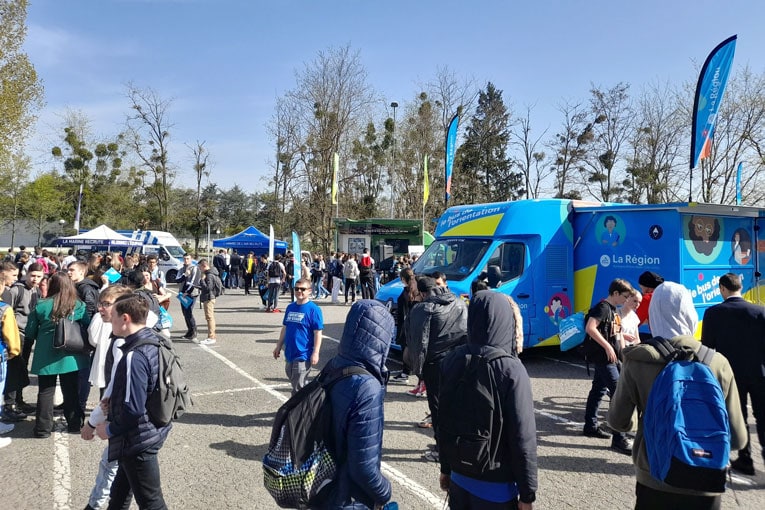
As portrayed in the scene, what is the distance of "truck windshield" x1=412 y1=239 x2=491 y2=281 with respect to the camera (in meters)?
8.64

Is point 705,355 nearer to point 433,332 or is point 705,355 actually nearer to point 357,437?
point 357,437

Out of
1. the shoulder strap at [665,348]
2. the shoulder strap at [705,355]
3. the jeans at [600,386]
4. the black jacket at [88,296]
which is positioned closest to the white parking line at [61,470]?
the black jacket at [88,296]

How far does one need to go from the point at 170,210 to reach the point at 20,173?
11615mm

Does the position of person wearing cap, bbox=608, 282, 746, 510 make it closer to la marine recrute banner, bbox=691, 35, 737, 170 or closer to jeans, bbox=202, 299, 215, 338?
jeans, bbox=202, 299, 215, 338

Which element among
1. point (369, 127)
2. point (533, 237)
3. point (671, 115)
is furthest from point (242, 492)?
point (369, 127)

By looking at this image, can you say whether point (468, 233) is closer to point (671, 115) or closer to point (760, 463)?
point (760, 463)

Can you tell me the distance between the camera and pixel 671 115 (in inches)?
1259

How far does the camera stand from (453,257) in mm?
9172

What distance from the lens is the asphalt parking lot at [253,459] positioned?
3.96m

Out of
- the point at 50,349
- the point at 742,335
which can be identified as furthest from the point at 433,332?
the point at 50,349

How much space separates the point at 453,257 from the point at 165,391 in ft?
22.4

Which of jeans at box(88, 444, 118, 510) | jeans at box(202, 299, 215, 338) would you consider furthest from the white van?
jeans at box(88, 444, 118, 510)

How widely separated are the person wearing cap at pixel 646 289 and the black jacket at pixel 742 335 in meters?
0.61

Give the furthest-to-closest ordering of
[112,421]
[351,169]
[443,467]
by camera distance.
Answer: [351,169], [112,421], [443,467]
